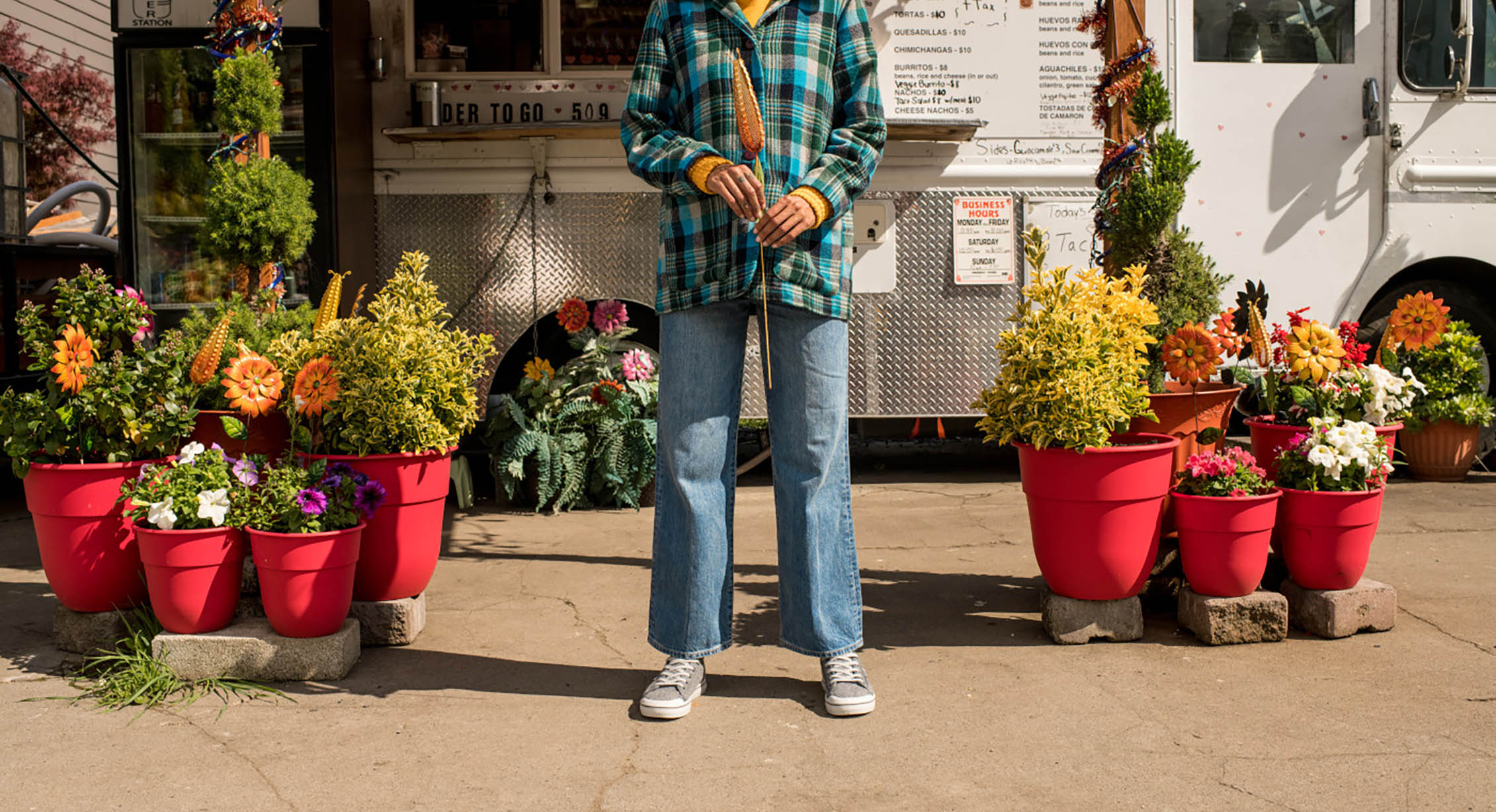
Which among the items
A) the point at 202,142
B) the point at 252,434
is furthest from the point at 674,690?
the point at 202,142

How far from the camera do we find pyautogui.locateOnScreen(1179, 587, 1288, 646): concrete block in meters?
3.45

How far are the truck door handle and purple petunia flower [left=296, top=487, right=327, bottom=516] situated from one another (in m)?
5.06

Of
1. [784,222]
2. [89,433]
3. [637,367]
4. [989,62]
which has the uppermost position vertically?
[989,62]

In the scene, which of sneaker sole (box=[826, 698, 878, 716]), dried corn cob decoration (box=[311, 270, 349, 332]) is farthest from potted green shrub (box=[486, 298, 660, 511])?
sneaker sole (box=[826, 698, 878, 716])

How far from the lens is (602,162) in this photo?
5801 millimetres

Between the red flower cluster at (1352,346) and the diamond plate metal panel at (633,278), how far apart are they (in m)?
1.99

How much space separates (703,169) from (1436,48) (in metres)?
4.82

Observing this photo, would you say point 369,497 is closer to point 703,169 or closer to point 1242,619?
point 703,169

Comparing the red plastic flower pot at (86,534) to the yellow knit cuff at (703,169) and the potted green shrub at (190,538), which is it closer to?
the potted green shrub at (190,538)

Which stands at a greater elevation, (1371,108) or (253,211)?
(1371,108)

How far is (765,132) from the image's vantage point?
2.84 metres

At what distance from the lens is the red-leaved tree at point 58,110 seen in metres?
12.6

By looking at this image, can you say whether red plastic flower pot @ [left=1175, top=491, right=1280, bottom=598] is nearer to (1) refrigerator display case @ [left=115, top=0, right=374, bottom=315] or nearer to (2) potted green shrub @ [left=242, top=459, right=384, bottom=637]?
(2) potted green shrub @ [left=242, top=459, right=384, bottom=637]

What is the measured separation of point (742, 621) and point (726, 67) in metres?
1.76
